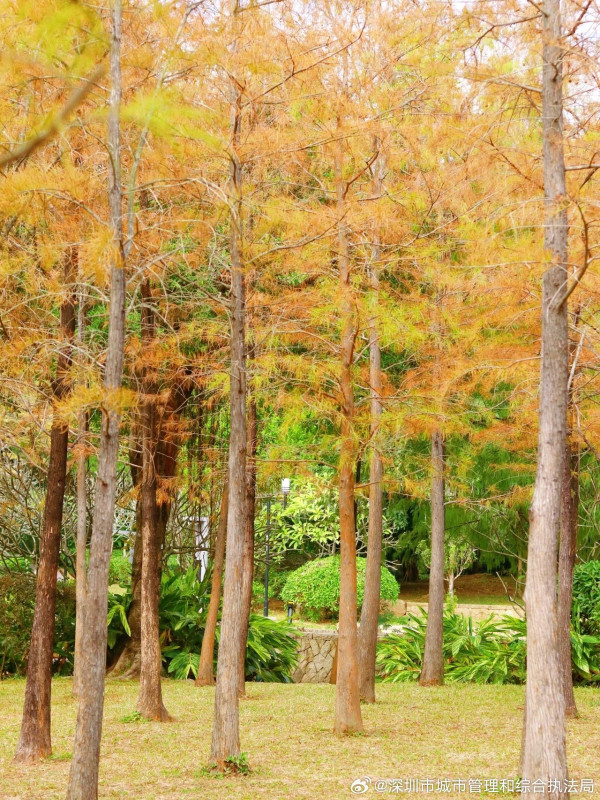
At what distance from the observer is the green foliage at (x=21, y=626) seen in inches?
572

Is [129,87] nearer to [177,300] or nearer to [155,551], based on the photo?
[177,300]

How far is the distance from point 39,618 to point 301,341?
13.8ft

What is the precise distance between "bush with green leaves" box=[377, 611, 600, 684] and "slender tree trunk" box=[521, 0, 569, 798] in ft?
28.2

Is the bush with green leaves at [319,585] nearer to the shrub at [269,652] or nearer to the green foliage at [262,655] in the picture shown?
the green foliage at [262,655]

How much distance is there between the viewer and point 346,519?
1016 cm

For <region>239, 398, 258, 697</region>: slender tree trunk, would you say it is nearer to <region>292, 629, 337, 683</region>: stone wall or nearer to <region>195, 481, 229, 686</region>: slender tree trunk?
<region>195, 481, 229, 686</region>: slender tree trunk

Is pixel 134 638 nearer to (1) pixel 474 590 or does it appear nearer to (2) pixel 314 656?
(2) pixel 314 656

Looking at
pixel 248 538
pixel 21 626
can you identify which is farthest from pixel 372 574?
pixel 21 626

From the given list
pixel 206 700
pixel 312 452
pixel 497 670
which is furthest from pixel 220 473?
pixel 497 670

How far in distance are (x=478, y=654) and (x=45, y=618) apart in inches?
358

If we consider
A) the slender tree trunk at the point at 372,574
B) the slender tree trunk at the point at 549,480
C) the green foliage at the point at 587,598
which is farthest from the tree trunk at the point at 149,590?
the green foliage at the point at 587,598

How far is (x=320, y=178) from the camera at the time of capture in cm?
1116

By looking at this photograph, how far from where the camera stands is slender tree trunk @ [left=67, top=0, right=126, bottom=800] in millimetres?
6426

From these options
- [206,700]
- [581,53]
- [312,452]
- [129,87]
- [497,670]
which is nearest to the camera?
[581,53]
